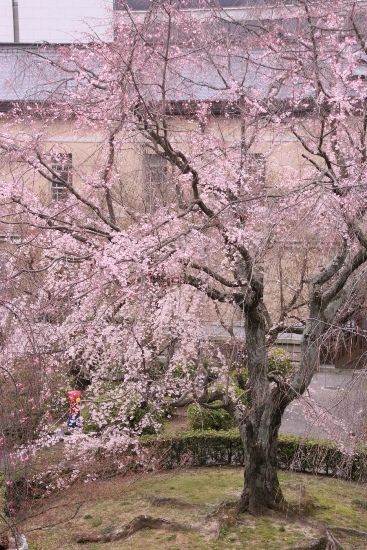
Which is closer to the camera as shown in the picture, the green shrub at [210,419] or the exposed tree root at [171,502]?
the exposed tree root at [171,502]

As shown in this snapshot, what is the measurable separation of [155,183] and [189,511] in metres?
4.84

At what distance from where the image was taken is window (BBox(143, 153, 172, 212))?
10.7 m

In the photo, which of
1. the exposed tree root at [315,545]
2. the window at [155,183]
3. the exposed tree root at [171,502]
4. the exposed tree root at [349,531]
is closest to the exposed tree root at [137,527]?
the exposed tree root at [171,502]

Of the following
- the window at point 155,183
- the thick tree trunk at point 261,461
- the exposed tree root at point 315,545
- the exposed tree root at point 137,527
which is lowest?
the exposed tree root at point 137,527

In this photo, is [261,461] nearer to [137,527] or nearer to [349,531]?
[349,531]

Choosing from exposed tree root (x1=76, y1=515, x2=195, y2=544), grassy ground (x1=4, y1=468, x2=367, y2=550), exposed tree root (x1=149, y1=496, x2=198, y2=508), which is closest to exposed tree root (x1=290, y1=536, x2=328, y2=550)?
grassy ground (x1=4, y1=468, x2=367, y2=550)

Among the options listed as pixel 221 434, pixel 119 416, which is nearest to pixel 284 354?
pixel 221 434

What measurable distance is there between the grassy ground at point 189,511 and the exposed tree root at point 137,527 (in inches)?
2.7

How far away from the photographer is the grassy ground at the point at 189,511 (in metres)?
7.52

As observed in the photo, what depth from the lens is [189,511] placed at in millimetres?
8531

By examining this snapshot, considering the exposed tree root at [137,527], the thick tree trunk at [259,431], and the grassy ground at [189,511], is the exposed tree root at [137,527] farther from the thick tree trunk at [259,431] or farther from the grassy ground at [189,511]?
the thick tree trunk at [259,431]

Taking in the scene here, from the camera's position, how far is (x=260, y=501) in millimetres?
8086

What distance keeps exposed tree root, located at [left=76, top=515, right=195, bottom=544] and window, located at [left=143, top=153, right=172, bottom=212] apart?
15.2 ft

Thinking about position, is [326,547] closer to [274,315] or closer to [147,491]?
[147,491]
